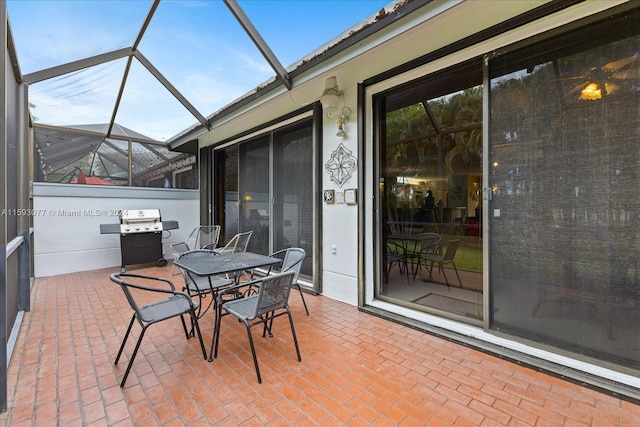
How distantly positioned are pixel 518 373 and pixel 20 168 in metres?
5.53

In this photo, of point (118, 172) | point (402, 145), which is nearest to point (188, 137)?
point (118, 172)

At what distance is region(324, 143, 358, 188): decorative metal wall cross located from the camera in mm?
3527

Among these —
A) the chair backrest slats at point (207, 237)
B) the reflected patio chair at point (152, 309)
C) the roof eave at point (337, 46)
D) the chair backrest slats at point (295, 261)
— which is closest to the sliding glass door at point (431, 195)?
the roof eave at point (337, 46)

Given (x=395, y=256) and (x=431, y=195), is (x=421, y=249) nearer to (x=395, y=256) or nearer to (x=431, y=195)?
(x=395, y=256)

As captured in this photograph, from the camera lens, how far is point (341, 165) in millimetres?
3635

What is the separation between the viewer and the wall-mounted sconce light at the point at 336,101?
3582 mm

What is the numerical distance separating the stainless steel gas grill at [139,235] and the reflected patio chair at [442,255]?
5.18 meters

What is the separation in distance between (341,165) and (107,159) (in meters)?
5.56

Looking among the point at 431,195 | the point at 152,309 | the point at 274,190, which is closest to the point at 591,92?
the point at 431,195

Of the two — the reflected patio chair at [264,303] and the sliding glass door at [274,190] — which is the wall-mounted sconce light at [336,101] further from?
the reflected patio chair at [264,303]

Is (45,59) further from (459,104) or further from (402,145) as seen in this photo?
(459,104)

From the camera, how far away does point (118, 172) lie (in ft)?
20.6

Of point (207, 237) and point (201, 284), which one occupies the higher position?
point (207, 237)

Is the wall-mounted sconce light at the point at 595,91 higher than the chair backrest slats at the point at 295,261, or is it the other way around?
the wall-mounted sconce light at the point at 595,91
